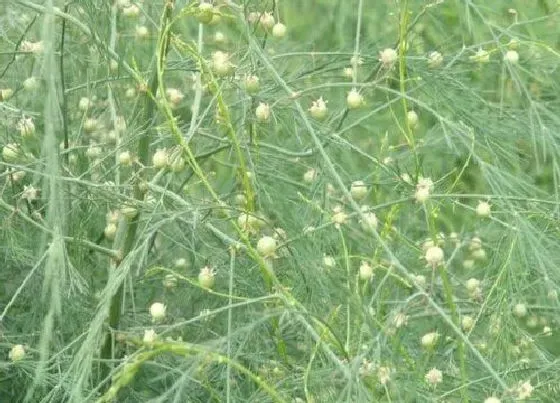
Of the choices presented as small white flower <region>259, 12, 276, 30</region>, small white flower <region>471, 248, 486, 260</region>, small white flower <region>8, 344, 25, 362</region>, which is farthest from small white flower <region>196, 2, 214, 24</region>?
small white flower <region>471, 248, 486, 260</region>

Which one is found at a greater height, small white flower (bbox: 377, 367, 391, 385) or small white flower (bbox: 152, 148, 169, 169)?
small white flower (bbox: 152, 148, 169, 169)

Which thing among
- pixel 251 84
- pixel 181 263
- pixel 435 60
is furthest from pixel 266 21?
pixel 181 263

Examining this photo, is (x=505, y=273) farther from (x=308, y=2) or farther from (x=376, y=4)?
(x=308, y=2)

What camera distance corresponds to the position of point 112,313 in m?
1.17

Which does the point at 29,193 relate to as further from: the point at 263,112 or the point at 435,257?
the point at 435,257

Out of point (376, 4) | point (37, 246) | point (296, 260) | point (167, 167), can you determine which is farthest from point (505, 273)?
point (376, 4)

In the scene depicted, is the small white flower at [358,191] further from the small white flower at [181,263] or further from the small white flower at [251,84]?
the small white flower at [181,263]

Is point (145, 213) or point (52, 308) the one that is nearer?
point (52, 308)

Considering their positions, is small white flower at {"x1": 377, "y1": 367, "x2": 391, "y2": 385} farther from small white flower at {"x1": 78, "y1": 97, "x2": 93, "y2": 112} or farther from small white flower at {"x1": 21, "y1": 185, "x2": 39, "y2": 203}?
small white flower at {"x1": 78, "y1": 97, "x2": 93, "y2": 112}

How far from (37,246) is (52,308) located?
0.47 meters

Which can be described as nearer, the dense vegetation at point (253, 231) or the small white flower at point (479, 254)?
the dense vegetation at point (253, 231)

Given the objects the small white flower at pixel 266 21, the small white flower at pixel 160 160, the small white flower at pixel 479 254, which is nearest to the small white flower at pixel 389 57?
the small white flower at pixel 266 21

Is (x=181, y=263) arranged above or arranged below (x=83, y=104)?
below

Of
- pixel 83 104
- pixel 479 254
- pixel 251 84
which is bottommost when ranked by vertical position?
pixel 479 254
